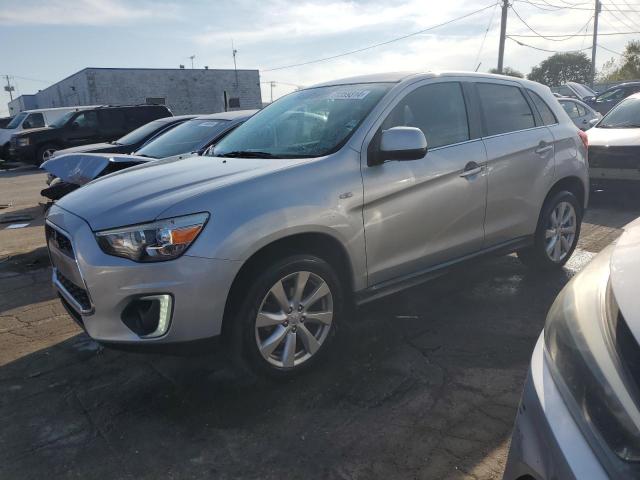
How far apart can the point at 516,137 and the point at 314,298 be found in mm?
2358

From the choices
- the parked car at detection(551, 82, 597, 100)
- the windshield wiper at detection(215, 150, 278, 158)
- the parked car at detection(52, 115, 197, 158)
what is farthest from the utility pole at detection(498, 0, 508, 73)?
the windshield wiper at detection(215, 150, 278, 158)

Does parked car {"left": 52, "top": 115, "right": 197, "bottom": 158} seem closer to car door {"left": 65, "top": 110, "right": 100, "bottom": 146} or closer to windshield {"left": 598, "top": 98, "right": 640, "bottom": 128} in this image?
windshield {"left": 598, "top": 98, "right": 640, "bottom": 128}

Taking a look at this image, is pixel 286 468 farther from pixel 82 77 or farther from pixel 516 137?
pixel 82 77

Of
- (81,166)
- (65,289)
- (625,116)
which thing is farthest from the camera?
(625,116)

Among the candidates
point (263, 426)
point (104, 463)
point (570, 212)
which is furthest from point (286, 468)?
point (570, 212)

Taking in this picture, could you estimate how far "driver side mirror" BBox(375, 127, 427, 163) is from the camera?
3.16 meters

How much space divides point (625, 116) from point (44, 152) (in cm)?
1557

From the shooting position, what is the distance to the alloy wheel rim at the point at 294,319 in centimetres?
296

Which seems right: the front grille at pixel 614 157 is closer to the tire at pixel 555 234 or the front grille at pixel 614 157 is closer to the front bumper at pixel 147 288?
the tire at pixel 555 234

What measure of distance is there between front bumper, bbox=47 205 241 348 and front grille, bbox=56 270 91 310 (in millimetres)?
24

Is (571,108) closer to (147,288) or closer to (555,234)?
(555,234)

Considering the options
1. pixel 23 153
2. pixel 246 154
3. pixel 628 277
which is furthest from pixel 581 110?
pixel 23 153

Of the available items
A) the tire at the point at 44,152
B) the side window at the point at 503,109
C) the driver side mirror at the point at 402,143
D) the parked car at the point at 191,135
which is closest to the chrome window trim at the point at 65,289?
the driver side mirror at the point at 402,143

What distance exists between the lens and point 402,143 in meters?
3.16
